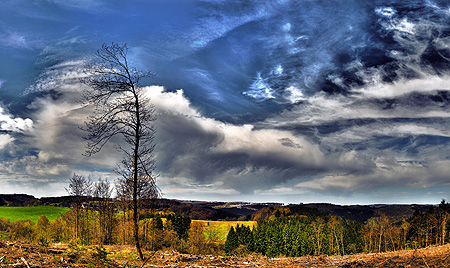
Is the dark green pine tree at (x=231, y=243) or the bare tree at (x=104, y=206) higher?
the bare tree at (x=104, y=206)

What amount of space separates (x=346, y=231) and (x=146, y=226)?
7881 cm

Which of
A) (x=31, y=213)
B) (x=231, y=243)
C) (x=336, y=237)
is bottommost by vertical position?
(x=231, y=243)

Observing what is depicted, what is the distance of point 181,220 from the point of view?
9900cm

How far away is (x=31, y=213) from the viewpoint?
316ft

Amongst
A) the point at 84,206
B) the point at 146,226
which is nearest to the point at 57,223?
the point at 84,206

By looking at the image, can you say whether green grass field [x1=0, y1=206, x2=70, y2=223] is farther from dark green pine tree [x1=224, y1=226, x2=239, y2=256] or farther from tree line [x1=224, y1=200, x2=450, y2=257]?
tree line [x1=224, y1=200, x2=450, y2=257]

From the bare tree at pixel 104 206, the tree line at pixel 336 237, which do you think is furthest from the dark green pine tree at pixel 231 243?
the bare tree at pixel 104 206

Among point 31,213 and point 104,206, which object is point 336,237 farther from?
point 31,213

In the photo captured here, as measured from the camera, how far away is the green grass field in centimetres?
8817

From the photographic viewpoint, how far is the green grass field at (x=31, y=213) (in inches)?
3471

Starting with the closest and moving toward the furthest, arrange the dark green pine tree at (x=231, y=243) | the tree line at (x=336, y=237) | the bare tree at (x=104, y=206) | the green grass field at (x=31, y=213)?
the bare tree at (x=104, y=206) → the tree line at (x=336, y=237) → the green grass field at (x=31, y=213) → the dark green pine tree at (x=231, y=243)

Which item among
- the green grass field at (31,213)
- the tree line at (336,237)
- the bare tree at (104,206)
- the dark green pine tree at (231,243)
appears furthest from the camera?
the dark green pine tree at (231,243)

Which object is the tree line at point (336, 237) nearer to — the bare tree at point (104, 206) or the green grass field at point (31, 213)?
the bare tree at point (104, 206)

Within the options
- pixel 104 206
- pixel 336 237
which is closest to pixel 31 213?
pixel 104 206
